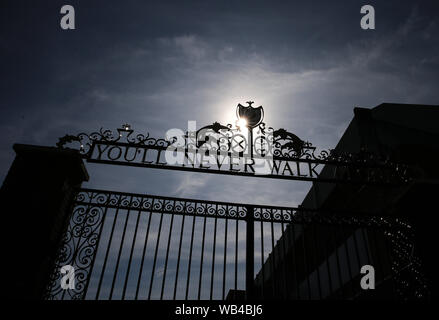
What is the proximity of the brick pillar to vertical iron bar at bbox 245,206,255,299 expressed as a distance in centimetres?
312

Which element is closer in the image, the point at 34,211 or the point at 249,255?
the point at 34,211

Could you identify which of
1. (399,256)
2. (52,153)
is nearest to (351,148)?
(399,256)

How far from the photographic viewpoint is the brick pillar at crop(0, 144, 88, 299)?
12.7ft

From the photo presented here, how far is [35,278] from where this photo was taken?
3.91m

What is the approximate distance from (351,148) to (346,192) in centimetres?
215

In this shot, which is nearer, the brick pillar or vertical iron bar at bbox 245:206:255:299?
the brick pillar

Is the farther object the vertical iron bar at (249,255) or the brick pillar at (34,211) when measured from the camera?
the vertical iron bar at (249,255)

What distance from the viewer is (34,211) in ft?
14.0

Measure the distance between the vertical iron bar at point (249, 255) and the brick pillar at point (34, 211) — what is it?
10.2ft

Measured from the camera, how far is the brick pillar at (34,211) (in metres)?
3.88

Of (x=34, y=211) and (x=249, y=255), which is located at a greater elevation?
(x=34, y=211)

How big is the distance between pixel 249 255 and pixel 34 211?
11.7 ft

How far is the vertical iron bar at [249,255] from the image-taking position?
4.41 meters
